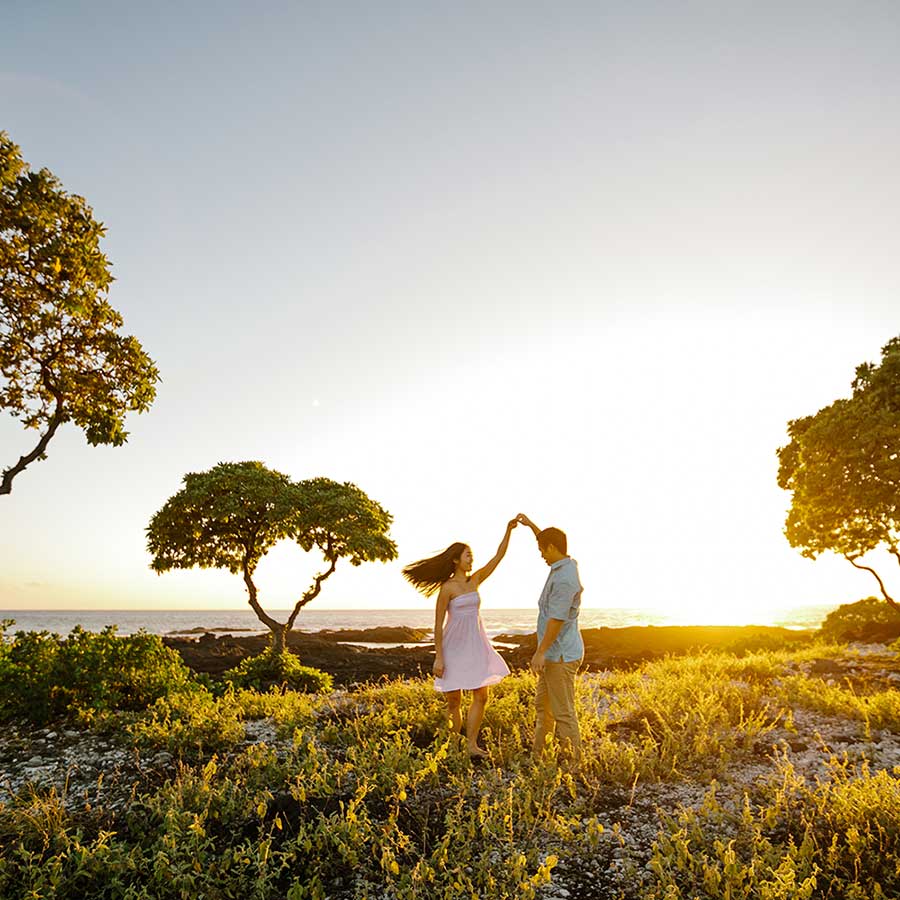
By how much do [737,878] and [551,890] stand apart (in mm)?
1372

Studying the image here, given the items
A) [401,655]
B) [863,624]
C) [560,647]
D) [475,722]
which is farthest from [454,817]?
[863,624]

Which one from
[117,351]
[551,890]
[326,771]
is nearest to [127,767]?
[326,771]

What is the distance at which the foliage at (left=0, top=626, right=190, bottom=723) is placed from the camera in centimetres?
975

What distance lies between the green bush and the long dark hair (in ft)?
32.9

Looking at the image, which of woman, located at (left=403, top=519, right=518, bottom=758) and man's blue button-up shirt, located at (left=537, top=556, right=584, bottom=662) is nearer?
man's blue button-up shirt, located at (left=537, top=556, right=584, bottom=662)

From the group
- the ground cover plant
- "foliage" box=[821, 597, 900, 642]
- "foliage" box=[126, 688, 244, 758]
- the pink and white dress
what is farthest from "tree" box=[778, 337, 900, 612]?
"foliage" box=[126, 688, 244, 758]

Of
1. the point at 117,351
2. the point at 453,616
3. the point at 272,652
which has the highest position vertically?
the point at 117,351

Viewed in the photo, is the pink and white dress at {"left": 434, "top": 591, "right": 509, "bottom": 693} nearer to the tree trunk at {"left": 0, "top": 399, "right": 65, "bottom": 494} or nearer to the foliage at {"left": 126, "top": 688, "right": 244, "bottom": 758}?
the foliage at {"left": 126, "top": 688, "right": 244, "bottom": 758}

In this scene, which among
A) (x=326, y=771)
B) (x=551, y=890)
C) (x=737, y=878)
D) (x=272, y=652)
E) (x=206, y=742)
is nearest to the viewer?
(x=737, y=878)

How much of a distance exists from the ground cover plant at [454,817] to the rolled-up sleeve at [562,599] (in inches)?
64.5

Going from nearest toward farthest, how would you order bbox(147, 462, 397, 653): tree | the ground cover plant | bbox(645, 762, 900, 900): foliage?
bbox(645, 762, 900, 900): foliage → the ground cover plant → bbox(147, 462, 397, 653): tree

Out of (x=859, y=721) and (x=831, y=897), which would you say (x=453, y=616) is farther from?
(x=859, y=721)

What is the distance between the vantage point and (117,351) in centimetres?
1299

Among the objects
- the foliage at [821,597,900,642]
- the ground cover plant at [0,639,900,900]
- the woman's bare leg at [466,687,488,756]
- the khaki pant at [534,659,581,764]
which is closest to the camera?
the ground cover plant at [0,639,900,900]
